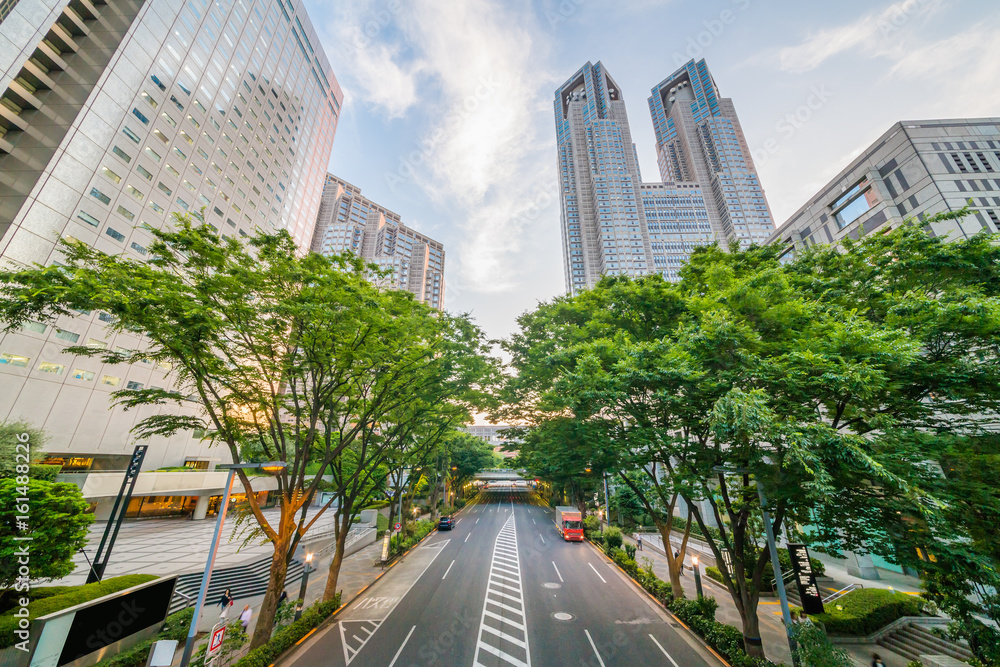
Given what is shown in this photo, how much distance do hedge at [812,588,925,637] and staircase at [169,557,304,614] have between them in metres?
24.6

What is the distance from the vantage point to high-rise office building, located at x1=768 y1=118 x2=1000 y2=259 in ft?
89.2

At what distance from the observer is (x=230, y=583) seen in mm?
19688

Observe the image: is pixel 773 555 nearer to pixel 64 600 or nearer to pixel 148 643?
pixel 148 643

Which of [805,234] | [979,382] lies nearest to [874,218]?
[805,234]

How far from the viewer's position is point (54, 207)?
94.7 feet

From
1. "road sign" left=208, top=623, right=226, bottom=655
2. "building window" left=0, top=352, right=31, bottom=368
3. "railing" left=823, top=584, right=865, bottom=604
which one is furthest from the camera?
"building window" left=0, top=352, right=31, bottom=368

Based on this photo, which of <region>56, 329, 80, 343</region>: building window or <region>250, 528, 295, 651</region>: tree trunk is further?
<region>56, 329, 80, 343</region>: building window

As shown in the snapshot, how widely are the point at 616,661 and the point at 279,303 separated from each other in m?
15.5

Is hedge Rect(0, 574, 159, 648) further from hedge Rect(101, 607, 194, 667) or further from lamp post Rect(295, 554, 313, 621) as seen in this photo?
lamp post Rect(295, 554, 313, 621)

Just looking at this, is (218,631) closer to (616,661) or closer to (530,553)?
(616,661)

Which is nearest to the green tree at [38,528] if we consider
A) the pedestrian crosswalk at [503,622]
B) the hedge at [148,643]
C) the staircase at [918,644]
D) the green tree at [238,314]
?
the green tree at [238,314]

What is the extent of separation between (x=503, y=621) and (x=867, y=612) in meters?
14.3

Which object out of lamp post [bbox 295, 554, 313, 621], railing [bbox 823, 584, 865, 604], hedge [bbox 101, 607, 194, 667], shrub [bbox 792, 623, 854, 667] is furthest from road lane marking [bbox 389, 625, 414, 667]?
railing [bbox 823, 584, 865, 604]

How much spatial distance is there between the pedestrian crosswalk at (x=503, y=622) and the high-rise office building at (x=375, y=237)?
106325 mm
